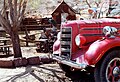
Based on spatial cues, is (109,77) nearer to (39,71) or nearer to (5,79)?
(39,71)

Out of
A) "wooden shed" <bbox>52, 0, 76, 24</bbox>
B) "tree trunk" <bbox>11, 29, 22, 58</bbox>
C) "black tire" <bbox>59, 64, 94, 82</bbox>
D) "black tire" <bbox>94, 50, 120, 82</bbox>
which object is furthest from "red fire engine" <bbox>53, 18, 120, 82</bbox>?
"wooden shed" <bbox>52, 0, 76, 24</bbox>

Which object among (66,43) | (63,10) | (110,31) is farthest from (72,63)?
(63,10)

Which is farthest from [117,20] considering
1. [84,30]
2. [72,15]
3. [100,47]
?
[72,15]

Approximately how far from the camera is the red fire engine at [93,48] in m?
5.49

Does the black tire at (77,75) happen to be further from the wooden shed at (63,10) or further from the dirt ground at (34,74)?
the wooden shed at (63,10)

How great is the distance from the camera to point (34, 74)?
669cm

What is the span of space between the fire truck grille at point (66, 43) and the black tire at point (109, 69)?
97cm

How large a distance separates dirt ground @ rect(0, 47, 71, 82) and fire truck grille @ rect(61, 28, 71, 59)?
2.10 ft

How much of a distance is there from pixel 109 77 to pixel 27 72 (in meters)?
2.27

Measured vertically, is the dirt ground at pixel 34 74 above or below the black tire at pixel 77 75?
above

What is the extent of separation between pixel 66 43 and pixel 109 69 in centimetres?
126

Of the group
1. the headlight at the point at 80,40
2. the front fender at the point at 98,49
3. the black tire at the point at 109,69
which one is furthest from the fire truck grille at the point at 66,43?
the black tire at the point at 109,69

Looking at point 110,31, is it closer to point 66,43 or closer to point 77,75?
point 66,43

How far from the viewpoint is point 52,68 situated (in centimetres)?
741
